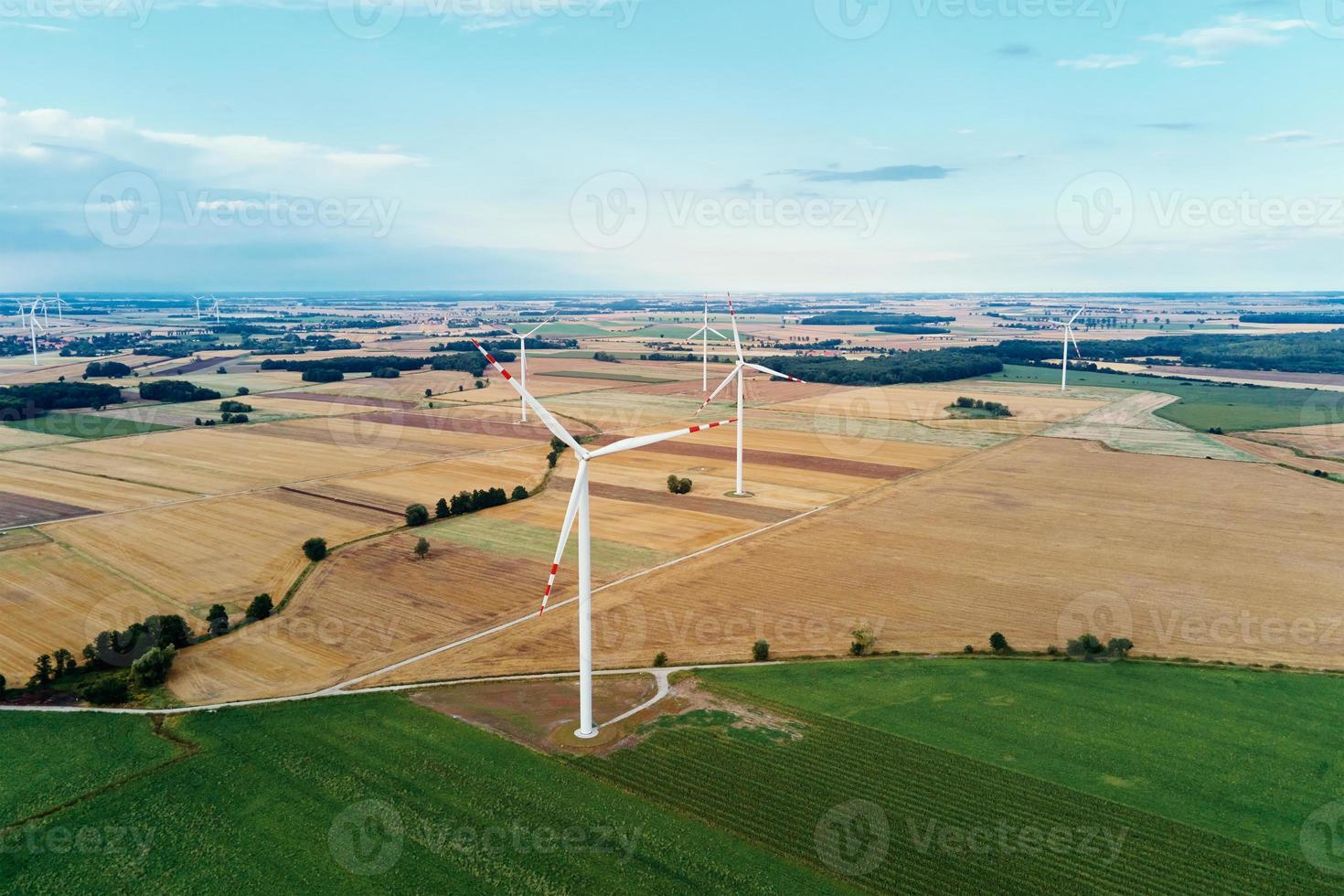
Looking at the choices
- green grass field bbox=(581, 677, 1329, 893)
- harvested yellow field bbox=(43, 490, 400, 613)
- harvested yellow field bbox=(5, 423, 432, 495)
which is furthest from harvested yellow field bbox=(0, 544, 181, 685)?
green grass field bbox=(581, 677, 1329, 893)

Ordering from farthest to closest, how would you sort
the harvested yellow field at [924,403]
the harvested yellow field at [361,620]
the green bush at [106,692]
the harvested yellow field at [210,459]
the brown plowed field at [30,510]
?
1. the harvested yellow field at [924,403]
2. the harvested yellow field at [210,459]
3. the brown plowed field at [30,510]
4. the harvested yellow field at [361,620]
5. the green bush at [106,692]

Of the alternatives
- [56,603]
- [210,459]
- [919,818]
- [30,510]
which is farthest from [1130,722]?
[210,459]

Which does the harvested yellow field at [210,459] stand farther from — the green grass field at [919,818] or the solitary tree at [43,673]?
the green grass field at [919,818]

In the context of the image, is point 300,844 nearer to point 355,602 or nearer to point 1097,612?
point 355,602

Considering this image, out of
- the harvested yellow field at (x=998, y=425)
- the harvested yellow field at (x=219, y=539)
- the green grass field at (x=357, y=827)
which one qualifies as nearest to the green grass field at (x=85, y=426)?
the harvested yellow field at (x=219, y=539)

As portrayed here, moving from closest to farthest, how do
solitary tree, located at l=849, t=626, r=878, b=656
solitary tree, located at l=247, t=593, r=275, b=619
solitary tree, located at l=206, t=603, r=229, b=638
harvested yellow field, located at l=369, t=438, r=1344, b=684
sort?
solitary tree, located at l=849, t=626, r=878, b=656
harvested yellow field, located at l=369, t=438, r=1344, b=684
solitary tree, located at l=206, t=603, r=229, b=638
solitary tree, located at l=247, t=593, r=275, b=619

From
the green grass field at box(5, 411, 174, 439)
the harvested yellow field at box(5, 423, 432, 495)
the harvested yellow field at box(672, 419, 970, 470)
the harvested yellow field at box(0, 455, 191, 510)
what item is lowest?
the harvested yellow field at box(0, 455, 191, 510)

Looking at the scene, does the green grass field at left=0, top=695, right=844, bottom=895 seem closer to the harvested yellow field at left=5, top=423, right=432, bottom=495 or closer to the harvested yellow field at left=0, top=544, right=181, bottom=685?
the harvested yellow field at left=0, top=544, right=181, bottom=685
